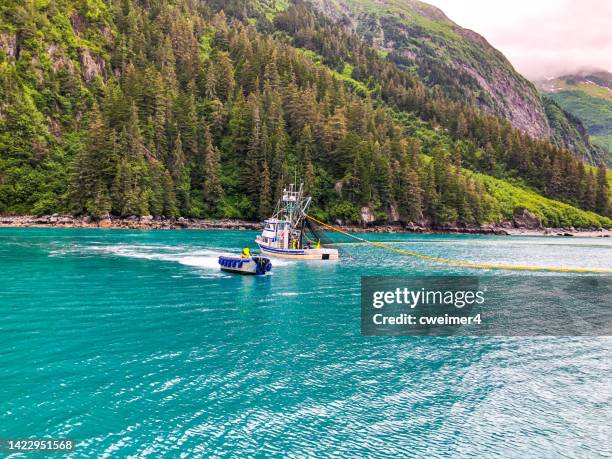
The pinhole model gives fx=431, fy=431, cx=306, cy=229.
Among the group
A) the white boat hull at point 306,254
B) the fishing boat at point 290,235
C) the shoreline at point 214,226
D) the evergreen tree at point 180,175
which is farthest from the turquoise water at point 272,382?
the evergreen tree at point 180,175

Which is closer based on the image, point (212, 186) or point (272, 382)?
point (272, 382)

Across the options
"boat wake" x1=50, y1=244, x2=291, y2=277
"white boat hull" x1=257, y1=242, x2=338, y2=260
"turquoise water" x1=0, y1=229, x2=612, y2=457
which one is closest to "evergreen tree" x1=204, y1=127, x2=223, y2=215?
"boat wake" x1=50, y1=244, x2=291, y2=277

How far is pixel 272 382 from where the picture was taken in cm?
2183

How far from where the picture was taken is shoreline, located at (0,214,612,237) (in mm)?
122375

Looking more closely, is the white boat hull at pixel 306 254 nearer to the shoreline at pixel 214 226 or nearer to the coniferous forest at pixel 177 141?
the shoreline at pixel 214 226

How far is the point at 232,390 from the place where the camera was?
67.5 feet

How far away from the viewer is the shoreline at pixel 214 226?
122 meters

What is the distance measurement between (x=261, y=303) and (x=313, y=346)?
1381 cm

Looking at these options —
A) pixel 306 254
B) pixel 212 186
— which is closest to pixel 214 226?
pixel 212 186

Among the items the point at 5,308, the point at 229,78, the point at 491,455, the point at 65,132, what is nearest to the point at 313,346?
the point at 491,455

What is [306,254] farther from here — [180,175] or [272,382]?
[180,175]

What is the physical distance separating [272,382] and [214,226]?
12431 cm

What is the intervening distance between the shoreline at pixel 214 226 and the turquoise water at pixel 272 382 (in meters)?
89.3

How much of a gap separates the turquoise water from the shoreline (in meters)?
89.3
